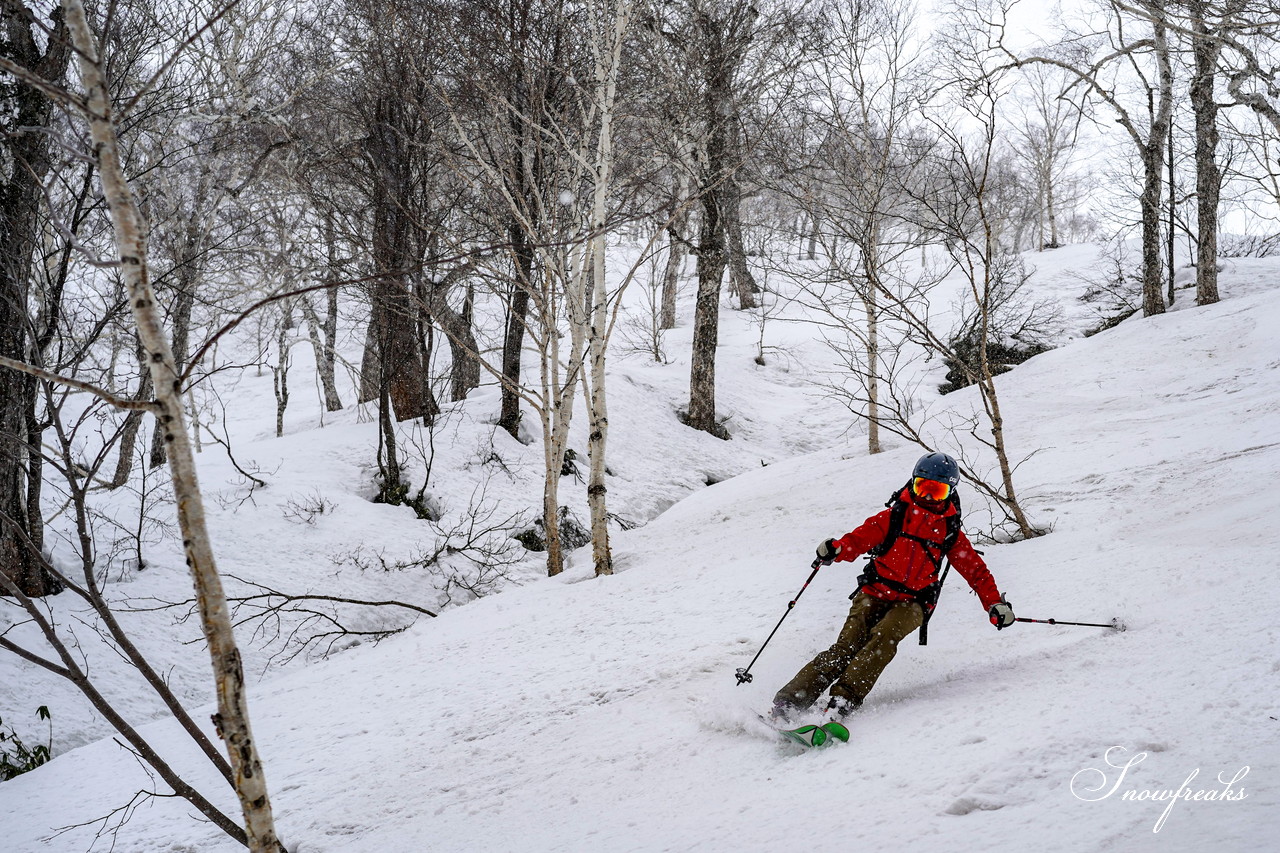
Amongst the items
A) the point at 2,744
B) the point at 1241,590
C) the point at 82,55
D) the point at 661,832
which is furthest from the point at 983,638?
the point at 2,744

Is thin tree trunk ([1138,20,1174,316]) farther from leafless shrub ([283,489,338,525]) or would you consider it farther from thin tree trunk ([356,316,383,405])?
leafless shrub ([283,489,338,525])

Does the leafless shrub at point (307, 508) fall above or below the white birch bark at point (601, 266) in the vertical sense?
below

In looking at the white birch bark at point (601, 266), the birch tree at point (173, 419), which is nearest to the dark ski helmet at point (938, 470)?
the white birch bark at point (601, 266)

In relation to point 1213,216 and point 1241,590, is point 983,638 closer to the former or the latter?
point 1241,590

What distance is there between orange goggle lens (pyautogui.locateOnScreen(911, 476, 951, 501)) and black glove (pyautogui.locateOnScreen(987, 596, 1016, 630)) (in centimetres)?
65

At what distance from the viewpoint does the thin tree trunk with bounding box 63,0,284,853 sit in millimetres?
1869

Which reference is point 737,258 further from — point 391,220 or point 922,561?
point 922,561

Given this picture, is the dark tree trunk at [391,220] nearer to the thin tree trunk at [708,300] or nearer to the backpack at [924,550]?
the thin tree trunk at [708,300]

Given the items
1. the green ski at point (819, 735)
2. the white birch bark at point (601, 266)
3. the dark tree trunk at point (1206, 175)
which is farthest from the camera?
the dark tree trunk at point (1206, 175)

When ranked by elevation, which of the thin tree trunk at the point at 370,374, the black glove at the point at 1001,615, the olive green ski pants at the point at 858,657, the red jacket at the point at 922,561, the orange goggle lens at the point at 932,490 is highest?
the thin tree trunk at the point at 370,374

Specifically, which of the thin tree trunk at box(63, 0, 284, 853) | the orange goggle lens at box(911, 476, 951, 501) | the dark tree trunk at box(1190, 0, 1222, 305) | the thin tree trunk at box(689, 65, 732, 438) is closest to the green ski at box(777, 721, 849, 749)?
the orange goggle lens at box(911, 476, 951, 501)

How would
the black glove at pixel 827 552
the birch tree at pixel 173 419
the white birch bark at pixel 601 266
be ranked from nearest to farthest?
the birch tree at pixel 173 419 < the black glove at pixel 827 552 < the white birch bark at pixel 601 266

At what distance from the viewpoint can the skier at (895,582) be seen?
385cm

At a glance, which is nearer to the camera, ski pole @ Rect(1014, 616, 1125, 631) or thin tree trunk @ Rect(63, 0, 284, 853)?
thin tree trunk @ Rect(63, 0, 284, 853)
